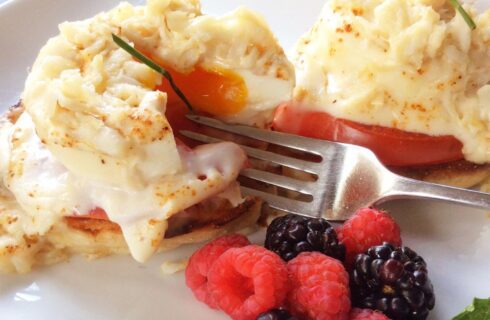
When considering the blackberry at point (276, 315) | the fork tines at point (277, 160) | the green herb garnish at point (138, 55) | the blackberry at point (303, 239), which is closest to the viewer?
the blackberry at point (276, 315)

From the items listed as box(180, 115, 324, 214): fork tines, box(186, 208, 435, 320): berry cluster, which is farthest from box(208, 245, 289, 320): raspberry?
box(180, 115, 324, 214): fork tines

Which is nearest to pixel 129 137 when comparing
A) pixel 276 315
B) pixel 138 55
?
pixel 138 55

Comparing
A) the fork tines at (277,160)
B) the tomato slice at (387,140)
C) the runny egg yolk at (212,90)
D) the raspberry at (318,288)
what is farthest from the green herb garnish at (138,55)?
the raspberry at (318,288)

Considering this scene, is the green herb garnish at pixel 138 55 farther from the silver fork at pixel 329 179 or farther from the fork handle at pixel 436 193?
the fork handle at pixel 436 193

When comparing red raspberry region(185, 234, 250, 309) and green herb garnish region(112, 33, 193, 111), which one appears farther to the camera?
green herb garnish region(112, 33, 193, 111)

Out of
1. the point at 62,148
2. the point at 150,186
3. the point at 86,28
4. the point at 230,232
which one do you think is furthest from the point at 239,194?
the point at 86,28

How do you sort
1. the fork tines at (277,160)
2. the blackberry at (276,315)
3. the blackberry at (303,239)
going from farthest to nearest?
the fork tines at (277,160) < the blackberry at (303,239) < the blackberry at (276,315)

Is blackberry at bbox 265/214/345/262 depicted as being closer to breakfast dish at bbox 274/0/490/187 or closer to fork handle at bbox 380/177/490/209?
fork handle at bbox 380/177/490/209

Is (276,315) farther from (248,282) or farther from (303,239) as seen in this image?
(303,239)
